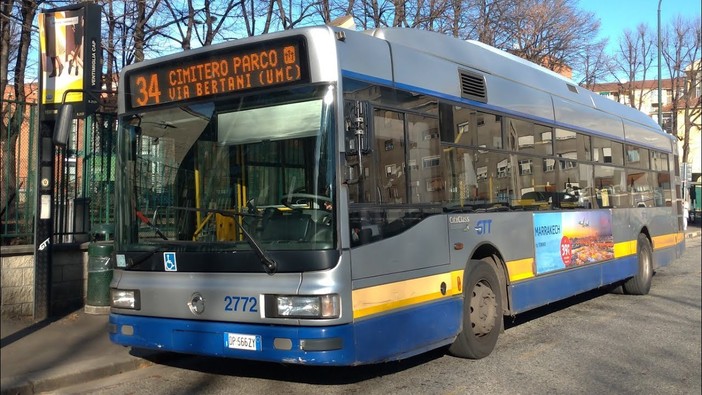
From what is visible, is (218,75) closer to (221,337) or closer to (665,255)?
(221,337)

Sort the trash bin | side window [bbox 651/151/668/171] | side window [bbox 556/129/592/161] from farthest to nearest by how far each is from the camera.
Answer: side window [bbox 651/151/668/171] → side window [bbox 556/129/592/161] → the trash bin

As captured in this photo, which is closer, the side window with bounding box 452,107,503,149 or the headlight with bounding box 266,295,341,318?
the headlight with bounding box 266,295,341,318

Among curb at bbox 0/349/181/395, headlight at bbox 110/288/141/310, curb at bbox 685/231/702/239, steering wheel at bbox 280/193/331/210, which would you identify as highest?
steering wheel at bbox 280/193/331/210

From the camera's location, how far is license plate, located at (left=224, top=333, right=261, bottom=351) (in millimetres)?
4750

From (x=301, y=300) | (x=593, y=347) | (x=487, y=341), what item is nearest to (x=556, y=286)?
(x=593, y=347)

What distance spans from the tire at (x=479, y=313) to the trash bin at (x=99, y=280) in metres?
4.93

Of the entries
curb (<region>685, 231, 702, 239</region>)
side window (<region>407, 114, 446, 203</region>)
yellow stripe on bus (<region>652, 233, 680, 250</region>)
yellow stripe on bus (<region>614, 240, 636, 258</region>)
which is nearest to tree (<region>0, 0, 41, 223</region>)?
side window (<region>407, 114, 446, 203</region>)

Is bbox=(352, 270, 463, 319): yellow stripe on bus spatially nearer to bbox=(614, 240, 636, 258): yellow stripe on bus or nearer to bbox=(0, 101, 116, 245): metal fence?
bbox=(614, 240, 636, 258): yellow stripe on bus

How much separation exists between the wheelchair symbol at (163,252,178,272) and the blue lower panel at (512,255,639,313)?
152 inches

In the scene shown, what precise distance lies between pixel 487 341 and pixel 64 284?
235 inches

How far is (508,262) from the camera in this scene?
6.94 m

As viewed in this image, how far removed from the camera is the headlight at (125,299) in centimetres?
541

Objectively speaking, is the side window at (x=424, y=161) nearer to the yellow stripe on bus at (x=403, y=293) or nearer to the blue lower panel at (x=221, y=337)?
the yellow stripe on bus at (x=403, y=293)

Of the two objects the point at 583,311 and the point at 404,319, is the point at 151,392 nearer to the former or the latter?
the point at 404,319
